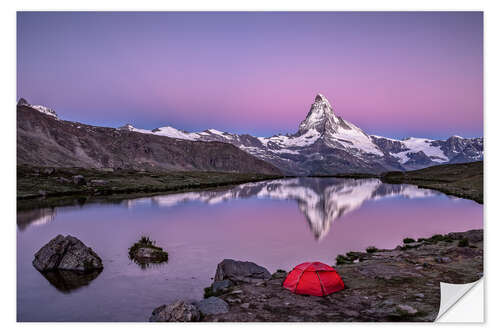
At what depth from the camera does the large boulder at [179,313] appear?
12930 millimetres

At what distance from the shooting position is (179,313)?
13.0 meters

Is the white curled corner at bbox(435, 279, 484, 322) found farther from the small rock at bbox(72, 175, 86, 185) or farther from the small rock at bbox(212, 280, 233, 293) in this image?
the small rock at bbox(72, 175, 86, 185)

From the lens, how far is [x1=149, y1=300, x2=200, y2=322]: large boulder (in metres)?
12.9

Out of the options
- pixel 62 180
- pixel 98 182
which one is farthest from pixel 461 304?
pixel 98 182

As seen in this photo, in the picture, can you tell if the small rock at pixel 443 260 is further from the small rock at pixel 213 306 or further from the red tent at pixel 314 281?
the small rock at pixel 213 306

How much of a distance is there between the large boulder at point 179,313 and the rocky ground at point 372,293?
52 centimetres

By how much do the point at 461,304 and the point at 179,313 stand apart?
11.0 m

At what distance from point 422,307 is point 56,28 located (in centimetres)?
2120

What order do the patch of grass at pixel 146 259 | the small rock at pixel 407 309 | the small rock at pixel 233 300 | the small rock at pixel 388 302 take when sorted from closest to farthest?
1. the small rock at pixel 407 309
2. the small rock at pixel 388 302
3. the small rock at pixel 233 300
4. the patch of grass at pixel 146 259

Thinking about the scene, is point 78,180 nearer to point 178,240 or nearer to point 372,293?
point 178,240

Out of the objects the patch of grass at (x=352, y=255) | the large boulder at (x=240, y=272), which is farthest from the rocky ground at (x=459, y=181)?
the large boulder at (x=240, y=272)
